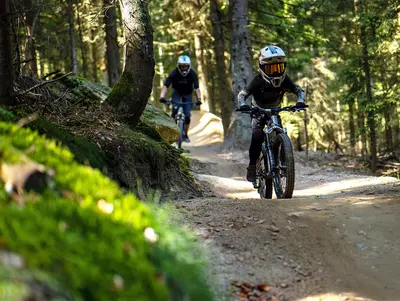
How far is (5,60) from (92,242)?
12.5ft

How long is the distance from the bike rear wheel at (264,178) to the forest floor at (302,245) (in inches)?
54.2

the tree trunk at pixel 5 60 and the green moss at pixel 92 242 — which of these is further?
the tree trunk at pixel 5 60

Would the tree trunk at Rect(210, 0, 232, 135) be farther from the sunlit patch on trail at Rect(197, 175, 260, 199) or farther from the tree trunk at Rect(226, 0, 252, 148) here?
the sunlit patch on trail at Rect(197, 175, 260, 199)

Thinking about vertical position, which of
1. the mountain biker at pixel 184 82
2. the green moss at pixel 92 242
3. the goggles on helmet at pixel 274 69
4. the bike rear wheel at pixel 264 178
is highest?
the mountain biker at pixel 184 82

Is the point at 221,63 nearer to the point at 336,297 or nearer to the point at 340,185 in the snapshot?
the point at 340,185

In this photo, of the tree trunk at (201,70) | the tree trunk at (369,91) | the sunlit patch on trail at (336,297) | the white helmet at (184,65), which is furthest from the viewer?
the tree trunk at (201,70)

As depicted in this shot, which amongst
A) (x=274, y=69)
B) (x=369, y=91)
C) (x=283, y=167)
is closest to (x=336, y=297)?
(x=283, y=167)

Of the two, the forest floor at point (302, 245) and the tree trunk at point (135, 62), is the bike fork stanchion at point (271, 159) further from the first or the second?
the tree trunk at point (135, 62)

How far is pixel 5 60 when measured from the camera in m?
5.15

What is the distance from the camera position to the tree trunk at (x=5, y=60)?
16.5 feet

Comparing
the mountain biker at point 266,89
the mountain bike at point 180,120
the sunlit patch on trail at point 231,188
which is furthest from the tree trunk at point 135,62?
the mountain bike at point 180,120

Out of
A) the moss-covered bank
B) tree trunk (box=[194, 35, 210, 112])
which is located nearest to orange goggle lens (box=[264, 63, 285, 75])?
the moss-covered bank

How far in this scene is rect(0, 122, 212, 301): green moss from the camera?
1.86 metres

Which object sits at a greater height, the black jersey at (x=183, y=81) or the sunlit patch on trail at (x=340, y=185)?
the black jersey at (x=183, y=81)
